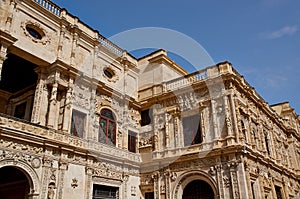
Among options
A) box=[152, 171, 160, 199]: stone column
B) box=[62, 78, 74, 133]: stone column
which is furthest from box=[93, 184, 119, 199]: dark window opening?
box=[62, 78, 74, 133]: stone column

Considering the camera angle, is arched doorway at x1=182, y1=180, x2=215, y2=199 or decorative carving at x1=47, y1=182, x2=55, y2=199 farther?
arched doorway at x1=182, y1=180, x2=215, y2=199

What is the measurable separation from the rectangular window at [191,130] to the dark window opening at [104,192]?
453 cm

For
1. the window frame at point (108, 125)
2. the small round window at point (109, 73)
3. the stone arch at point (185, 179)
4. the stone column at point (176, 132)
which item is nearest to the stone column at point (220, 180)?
the stone arch at point (185, 179)

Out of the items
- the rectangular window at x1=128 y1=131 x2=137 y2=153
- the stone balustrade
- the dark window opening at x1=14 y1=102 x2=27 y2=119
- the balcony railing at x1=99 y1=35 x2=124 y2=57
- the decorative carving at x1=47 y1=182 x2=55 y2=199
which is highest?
the balcony railing at x1=99 y1=35 x2=124 y2=57

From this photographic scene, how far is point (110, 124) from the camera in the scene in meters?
15.7

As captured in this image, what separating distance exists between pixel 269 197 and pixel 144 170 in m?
7.02

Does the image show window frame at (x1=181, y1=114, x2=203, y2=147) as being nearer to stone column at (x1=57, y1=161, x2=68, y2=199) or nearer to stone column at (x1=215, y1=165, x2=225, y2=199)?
stone column at (x1=215, y1=165, x2=225, y2=199)

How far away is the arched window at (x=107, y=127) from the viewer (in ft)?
49.0

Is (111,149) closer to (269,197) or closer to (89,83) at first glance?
(89,83)

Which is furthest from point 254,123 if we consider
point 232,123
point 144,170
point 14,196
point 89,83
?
point 14,196

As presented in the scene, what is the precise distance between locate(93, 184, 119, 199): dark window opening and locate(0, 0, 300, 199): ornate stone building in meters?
0.05

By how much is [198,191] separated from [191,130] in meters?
3.20

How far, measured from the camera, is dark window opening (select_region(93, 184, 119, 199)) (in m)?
13.6

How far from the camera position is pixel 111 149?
48.3ft
